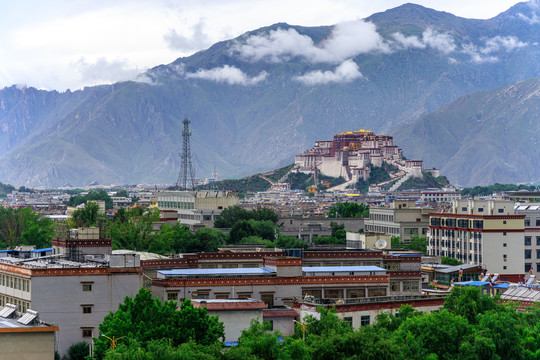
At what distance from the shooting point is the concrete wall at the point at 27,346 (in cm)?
5947

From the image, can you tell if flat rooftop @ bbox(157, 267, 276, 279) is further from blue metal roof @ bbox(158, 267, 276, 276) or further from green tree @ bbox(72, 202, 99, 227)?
green tree @ bbox(72, 202, 99, 227)

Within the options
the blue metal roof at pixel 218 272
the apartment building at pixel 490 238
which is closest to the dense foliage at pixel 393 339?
the blue metal roof at pixel 218 272

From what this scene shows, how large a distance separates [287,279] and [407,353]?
19.9 meters

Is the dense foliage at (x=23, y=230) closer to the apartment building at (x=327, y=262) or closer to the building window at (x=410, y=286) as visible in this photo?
the apartment building at (x=327, y=262)

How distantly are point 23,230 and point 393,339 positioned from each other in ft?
361

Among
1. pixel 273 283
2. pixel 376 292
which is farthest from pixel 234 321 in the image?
pixel 376 292

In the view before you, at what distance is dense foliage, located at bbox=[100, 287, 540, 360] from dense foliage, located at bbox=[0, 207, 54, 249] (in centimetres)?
8025

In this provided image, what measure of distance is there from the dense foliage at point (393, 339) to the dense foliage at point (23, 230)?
263 ft

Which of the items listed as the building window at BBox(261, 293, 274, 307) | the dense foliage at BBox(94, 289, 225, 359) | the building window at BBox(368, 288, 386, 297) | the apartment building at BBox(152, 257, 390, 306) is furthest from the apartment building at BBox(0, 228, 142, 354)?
the building window at BBox(368, 288, 386, 297)

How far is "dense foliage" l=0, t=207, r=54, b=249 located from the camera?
150 meters

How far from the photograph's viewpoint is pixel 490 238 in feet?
496

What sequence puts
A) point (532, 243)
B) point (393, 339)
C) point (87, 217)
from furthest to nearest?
1. point (87, 217)
2. point (532, 243)
3. point (393, 339)

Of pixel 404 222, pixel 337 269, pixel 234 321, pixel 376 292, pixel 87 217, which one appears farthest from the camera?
pixel 404 222

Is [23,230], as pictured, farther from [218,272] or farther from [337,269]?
[337,269]
